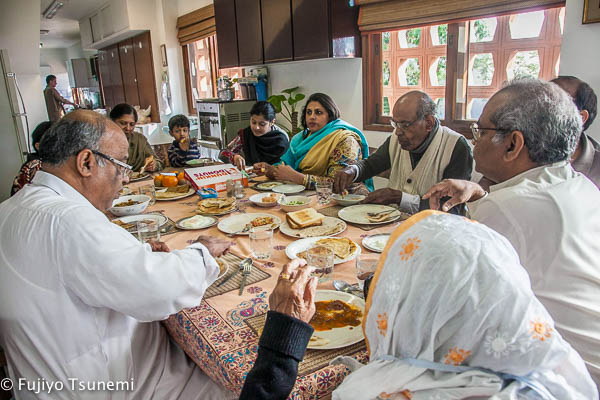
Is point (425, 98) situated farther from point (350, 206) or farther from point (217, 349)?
point (217, 349)

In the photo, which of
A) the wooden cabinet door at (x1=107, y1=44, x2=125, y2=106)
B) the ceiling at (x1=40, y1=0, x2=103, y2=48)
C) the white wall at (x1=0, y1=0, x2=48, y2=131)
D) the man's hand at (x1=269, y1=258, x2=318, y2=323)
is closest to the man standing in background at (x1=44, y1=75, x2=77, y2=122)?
the wooden cabinet door at (x1=107, y1=44, x2=125, y2=106)

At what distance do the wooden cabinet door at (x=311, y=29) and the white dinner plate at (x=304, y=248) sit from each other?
260cm

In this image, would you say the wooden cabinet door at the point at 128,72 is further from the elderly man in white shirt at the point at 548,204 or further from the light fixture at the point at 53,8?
the elderly man in white shirt at the point at 548,204

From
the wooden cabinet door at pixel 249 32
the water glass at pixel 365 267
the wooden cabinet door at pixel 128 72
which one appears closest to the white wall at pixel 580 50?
the water glass at pixel 365 267

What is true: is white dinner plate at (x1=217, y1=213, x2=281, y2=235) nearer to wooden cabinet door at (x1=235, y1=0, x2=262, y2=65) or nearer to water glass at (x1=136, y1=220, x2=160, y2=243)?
water glass at (x1=136, y1=220, x2=160, y2=243)

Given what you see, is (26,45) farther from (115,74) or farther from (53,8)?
(115,74)

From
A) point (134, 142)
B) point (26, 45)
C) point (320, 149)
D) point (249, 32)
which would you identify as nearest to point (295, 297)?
point (320, 149)

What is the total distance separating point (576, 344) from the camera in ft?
3.40

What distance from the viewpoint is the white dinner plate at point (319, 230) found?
1764 mm

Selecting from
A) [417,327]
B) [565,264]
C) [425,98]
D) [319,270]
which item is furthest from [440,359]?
[425,98]

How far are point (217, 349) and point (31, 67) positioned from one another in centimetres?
661

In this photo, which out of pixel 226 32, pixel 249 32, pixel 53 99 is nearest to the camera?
pixel 249 32

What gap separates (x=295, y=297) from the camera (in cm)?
96

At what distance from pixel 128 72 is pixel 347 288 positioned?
7.73m
